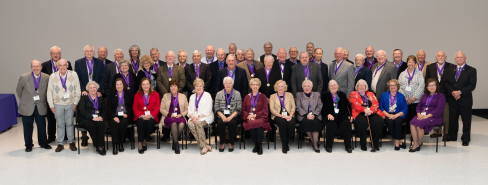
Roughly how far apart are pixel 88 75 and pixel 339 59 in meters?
3.91

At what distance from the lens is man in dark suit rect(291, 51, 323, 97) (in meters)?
5.63

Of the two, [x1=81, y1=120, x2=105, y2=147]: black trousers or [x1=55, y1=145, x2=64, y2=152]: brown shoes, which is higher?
[x1=81, y1=120, x2=105, y2=147]: black trousers

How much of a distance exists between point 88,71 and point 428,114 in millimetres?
5024

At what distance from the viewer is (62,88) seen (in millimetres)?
5113

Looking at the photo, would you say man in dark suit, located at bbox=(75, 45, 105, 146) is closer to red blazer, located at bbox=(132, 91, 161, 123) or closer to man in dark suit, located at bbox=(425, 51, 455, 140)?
red blazer, located at bbox=(132, 91, 161, 123)

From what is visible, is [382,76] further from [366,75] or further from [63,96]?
[63,96]

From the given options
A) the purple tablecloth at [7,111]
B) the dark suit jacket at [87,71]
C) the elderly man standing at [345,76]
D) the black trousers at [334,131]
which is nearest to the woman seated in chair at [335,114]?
the black trousers at [334,131]

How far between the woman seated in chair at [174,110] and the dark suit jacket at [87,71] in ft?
3.60

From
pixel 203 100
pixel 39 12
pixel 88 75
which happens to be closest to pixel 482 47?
pixel 203 100

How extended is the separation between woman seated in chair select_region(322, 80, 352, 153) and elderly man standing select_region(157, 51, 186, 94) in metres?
2.20

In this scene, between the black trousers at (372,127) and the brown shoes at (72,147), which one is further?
the brown shoes at (72,147)

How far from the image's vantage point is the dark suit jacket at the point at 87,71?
Answer: 5.52m

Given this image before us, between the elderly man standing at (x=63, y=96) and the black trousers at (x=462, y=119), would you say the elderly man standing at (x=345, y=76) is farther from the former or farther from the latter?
the elderly man standing at (x=63, y=96)

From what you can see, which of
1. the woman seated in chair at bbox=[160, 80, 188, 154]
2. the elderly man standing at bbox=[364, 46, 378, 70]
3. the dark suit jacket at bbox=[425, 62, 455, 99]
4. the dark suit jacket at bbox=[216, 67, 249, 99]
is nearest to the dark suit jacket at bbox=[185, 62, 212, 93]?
the dark suit jacket at bbox=[216, 67, 249, 99]
